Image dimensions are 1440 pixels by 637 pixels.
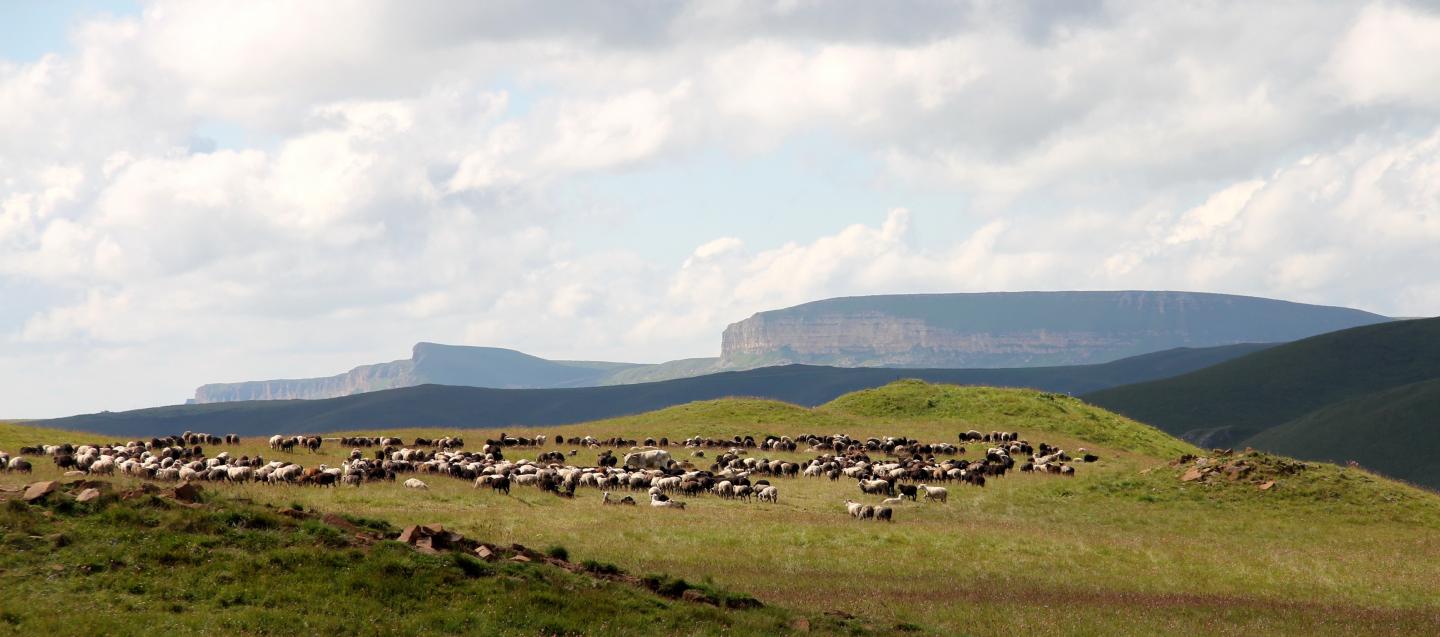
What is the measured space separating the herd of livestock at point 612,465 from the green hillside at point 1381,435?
88.0 metres

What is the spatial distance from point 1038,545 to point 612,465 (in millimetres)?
26108

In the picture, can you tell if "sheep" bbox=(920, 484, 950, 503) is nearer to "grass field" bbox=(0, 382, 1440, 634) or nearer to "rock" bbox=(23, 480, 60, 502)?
"grass field" bbox=(0, 382, 1440, 634)

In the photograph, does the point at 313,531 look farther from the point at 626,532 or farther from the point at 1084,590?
the point at 1084,590

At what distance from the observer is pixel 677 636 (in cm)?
2061

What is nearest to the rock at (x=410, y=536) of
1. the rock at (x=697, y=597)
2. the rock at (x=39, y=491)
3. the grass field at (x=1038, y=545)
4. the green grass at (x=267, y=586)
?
the green grass at (x=267, y=586)

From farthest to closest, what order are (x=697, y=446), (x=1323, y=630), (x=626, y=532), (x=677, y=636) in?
(x=697, y=446) → (x=626, y=532) → (x=1323, y=630) → (x=677, y=636)

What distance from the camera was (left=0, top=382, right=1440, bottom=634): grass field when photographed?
26.6m

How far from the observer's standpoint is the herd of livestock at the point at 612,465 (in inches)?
1729

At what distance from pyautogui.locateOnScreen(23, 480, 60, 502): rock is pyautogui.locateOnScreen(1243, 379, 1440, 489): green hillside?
140889 millimetres

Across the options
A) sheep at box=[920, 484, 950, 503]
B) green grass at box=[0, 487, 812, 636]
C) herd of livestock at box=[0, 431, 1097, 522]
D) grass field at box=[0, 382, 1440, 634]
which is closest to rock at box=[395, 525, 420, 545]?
green grass at box=[0, 487, 812, 636]

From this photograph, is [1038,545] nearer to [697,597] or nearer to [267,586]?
[697,597]

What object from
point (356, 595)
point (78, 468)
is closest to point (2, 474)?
point (78, 468)

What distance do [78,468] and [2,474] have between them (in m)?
2.56

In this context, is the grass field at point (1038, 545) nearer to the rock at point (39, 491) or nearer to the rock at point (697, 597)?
the rock at point (697, 597)
